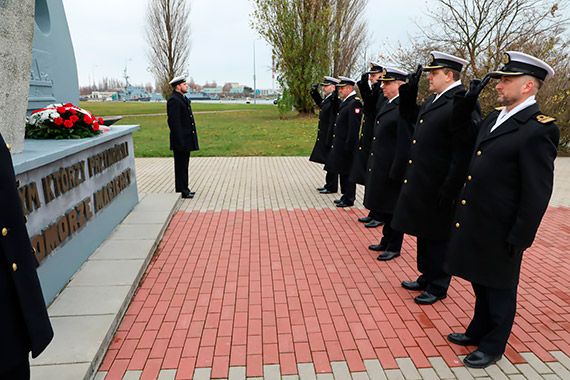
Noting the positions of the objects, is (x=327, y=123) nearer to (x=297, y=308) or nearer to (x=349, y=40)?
(x=297, y=308)

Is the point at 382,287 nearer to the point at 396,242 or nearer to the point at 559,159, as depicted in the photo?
the point at 396,242

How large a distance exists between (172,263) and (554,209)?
683 centimetres

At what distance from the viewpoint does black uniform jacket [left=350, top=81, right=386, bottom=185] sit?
17.9 feet

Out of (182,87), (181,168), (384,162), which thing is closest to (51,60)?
(182,87)

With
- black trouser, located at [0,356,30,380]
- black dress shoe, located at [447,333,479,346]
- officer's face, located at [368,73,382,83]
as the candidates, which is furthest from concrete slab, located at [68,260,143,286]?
officer's face, located at [368,73,382,83]

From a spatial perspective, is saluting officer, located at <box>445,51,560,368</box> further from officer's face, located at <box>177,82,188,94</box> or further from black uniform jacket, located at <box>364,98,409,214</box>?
officer's face, located at <box>177,82,188,94</box>

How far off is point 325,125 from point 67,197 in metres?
5.00

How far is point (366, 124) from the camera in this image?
5711 millimetres

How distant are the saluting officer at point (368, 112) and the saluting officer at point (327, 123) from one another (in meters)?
1.75

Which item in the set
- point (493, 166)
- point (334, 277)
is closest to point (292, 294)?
point (334, 277)


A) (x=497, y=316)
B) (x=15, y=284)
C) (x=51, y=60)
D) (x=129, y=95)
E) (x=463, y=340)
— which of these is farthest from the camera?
(x=129, y=95)

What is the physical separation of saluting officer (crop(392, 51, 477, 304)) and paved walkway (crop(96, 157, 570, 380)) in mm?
422

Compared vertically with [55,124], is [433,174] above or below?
below

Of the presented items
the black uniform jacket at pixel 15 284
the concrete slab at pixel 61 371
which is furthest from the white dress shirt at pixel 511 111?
the concrete slab at pixel 61 371
